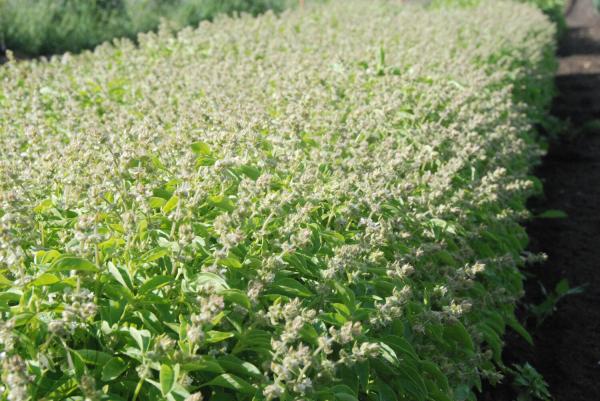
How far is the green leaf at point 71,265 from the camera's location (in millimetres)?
2227

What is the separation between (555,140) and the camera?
9.84m

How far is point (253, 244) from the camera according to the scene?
2.79 meters

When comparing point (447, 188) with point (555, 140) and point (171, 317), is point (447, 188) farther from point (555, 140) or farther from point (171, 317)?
point (555, 140)

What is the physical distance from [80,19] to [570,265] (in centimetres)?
1107

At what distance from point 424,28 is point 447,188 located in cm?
643

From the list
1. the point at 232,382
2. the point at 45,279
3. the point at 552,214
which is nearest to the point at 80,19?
the point at 552,214

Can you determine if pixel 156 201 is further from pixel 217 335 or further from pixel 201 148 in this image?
pixel 217 335

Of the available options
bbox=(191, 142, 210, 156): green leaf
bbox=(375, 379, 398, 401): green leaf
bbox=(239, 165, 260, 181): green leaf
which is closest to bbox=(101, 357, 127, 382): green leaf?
bbox=(375, 379, 398, 401): green leaf

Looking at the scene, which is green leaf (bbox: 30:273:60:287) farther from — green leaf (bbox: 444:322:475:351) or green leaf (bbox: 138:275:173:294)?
green leaf (bbox: 444:322:475:351)

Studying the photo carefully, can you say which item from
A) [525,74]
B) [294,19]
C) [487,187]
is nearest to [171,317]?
[487,187]

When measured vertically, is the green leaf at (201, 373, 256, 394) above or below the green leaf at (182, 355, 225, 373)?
below

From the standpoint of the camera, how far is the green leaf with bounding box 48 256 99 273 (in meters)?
2.23

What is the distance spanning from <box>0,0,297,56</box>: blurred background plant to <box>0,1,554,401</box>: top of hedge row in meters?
7.84

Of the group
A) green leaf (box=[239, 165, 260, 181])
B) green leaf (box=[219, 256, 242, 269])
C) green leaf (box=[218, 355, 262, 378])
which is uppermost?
green leaf (box=[239, 165, 260, 181])
